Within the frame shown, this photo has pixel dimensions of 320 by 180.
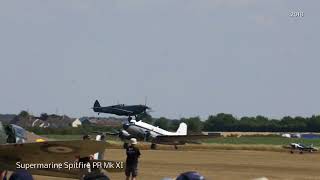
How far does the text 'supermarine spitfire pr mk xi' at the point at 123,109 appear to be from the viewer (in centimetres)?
7162

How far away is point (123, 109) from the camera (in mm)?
73438

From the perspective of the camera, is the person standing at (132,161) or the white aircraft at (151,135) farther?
the white aircraft at (151,135)

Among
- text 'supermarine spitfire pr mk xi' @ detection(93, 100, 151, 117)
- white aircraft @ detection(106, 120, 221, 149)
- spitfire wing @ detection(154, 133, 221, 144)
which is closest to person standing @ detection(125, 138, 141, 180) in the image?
white aircraft @ detection(106, 120, 221, 149)

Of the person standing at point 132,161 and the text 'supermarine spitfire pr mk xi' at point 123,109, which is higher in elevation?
the text 'supermarine spitfire pr mk xi' at point 123,109

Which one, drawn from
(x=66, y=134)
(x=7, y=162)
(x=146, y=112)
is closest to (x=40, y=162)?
(x=7, y=162)

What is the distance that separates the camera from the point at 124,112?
73125mm

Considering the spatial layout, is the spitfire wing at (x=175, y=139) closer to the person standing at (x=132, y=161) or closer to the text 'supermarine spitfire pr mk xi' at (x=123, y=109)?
the text 'supermarine spitfire pr mk xi' at (x=123, y=109)

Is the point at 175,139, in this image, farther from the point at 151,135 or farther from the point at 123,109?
the point at 123,109

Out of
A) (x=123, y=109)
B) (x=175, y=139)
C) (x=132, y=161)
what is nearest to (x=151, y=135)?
(x=175, y=139)

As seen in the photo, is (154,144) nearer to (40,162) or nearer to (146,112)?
(146,112)

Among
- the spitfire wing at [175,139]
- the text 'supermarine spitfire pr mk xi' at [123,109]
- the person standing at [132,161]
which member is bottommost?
the person standing at [132,161]

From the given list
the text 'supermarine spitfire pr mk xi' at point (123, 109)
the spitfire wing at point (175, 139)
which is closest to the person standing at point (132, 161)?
the spitfire wing at point (175, 139)

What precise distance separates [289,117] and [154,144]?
109806mm

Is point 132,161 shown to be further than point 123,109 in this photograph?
No
